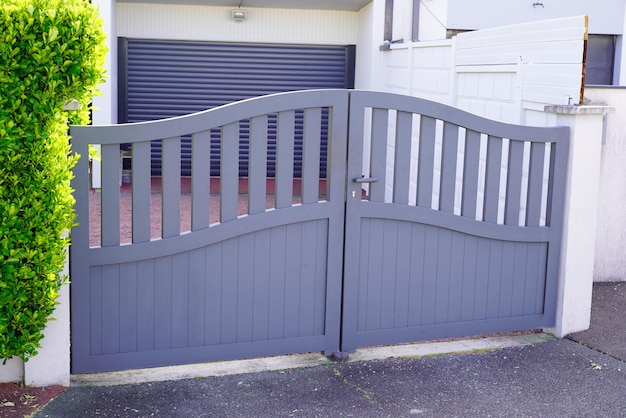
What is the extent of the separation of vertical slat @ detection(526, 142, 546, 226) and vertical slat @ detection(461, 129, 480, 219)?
488 millimetres

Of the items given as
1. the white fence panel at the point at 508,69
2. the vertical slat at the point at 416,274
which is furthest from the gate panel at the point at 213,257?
the white fence panel at the point at 508,69

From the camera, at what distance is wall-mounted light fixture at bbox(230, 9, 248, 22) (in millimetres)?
14453

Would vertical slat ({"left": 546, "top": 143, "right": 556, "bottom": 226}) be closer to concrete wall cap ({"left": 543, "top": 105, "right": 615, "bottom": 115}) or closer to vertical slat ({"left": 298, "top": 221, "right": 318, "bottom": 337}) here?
concrete wall cap ({"left": 543, "top": 105, "right": 615, "bottom": 115})

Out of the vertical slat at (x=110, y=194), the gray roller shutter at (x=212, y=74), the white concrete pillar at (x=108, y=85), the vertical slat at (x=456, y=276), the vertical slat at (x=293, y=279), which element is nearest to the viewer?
the vertical slat at (x=110, y=194)

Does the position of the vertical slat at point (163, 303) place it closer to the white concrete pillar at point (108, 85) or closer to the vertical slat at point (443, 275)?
the vertical slat at point (443, 275)

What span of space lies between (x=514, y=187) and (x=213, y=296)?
2.44 m

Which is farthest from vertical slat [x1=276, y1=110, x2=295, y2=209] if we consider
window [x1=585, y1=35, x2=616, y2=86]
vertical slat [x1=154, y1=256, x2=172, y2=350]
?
window [x1=585, y1=35, x2=616, y2=86]

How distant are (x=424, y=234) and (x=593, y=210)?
1430mm

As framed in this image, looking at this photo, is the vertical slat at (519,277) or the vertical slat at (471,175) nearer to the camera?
the vertical slat at (471,175)

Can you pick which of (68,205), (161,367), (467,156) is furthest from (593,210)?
(68,205)

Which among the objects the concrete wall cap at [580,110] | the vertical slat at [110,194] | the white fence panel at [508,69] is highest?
the white fence panel at [508,69]

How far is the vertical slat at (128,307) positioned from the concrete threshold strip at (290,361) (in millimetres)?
208

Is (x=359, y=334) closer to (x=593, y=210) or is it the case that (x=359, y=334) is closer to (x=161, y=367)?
(x=161, y=367)

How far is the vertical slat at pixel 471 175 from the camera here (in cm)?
626
